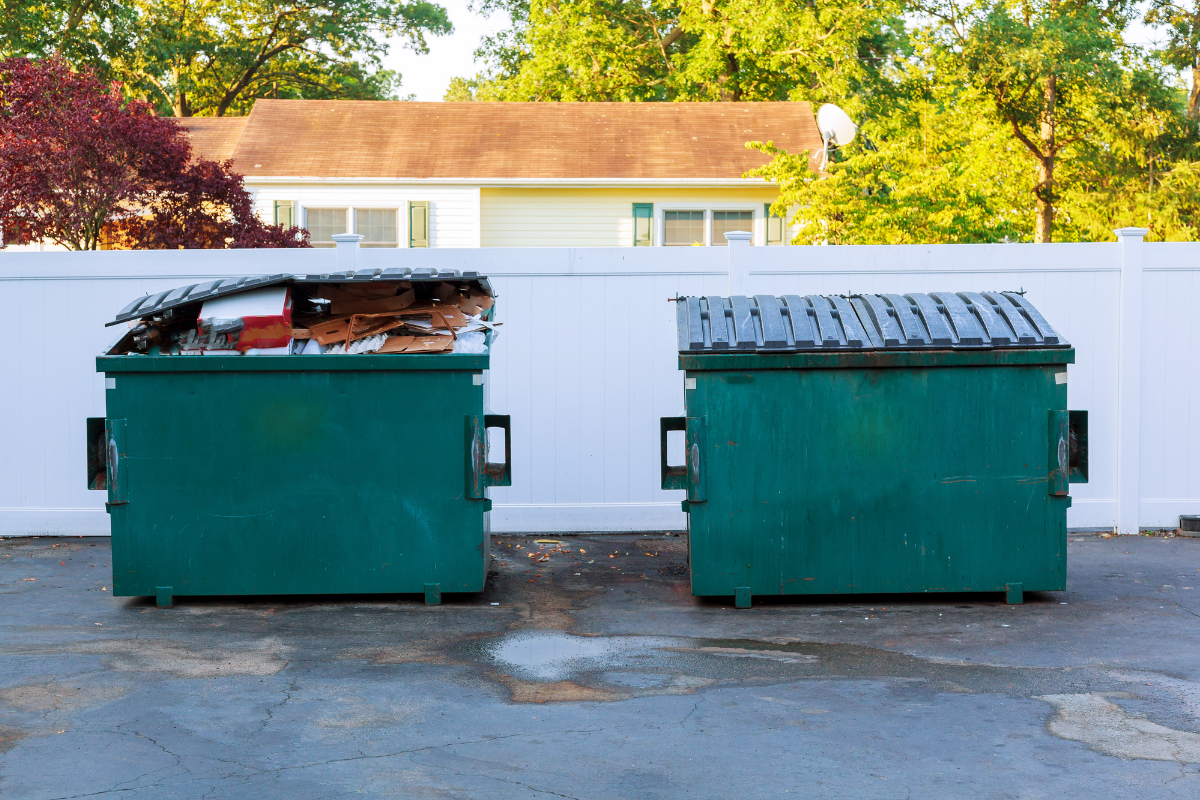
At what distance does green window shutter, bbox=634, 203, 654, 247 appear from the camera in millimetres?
18094

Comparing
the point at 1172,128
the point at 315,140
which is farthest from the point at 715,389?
the point at 1172,128

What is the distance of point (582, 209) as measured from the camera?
18.2 m

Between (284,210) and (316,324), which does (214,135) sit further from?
(316,324)

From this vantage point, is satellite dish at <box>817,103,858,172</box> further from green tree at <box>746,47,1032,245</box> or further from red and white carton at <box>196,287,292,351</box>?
red and white carton at <box>196,287,292,351</box>

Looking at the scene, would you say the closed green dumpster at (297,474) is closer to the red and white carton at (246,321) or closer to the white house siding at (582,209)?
the red and white carton at (246,321)

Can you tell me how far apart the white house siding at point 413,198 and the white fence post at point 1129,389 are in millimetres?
11122

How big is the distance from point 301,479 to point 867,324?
3.15 metres

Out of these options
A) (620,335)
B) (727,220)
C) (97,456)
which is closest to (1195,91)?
(727,220)

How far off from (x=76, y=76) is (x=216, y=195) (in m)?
1.72

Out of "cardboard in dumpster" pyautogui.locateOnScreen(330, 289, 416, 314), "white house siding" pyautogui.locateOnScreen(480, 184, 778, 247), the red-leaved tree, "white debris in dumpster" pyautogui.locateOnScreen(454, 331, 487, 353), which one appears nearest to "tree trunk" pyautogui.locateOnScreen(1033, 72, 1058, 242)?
"white house siding" pyautogui.locateOnScreen(480, 184, 778, 247)

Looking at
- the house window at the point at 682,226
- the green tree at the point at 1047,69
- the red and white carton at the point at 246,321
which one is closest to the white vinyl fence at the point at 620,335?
the red and white carton at the point at 246,321

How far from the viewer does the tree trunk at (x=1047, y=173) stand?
84.5ft

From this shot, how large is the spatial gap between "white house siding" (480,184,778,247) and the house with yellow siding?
0.6 inches

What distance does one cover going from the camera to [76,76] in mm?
11719
